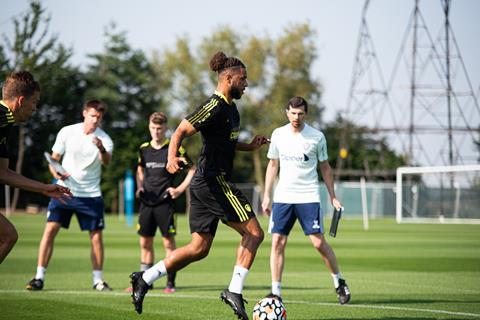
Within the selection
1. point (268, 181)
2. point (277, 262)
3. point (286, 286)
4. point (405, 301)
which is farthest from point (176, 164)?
point (286, 286)

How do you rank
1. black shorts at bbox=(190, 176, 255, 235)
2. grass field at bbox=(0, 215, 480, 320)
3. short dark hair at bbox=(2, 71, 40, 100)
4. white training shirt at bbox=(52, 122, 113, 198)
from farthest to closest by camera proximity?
white training shirt at bbox=(52, 122, 113, 198)
grass field at bbox=(0, 215, 480, 320)
black shorts at bbox=(190, 176, 255, 235)
short dark hair at bbox=(2, 71, 40, 100)

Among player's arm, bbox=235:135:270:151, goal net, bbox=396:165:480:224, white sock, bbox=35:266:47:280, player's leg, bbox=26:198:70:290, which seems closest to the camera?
player's arm, bbox=235:135:270:151

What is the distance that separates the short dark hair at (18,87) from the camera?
26.0 ft

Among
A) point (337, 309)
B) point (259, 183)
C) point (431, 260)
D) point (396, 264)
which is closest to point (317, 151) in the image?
point (337, 309)

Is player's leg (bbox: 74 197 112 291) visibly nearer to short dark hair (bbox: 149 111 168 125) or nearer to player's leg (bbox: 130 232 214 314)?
short dark hair (bbox: 149 111 168 125)

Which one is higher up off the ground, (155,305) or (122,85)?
(122,85)

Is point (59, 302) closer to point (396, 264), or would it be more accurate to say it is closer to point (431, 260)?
point (396, 264)

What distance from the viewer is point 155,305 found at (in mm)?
10008

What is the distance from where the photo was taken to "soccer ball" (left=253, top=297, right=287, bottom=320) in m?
7.99

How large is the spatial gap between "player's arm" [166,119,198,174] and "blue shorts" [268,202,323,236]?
2.96 m

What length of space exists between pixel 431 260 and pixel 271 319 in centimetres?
1084

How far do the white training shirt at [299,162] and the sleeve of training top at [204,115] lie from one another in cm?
257

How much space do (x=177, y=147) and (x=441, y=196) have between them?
39265 millimetres

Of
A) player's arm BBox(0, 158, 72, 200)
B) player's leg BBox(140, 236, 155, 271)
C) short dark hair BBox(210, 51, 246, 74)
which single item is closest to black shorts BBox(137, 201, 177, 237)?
player's leg BBox(140, 236, 155, 271)
